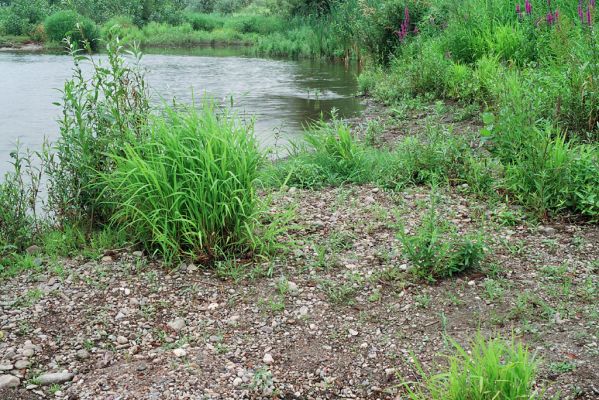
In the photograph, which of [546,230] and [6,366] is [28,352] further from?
[546,230]

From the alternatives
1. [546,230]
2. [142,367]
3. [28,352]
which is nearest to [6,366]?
[28,352]

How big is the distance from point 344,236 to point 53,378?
183 cm

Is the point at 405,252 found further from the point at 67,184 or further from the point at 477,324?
the point at 67,184

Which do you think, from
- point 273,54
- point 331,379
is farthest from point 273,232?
point 273,54

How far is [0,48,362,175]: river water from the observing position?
8.30 meters

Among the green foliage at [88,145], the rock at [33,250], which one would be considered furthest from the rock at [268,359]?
the rock at [33,250]

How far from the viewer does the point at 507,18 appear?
341 inches

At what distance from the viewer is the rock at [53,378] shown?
272 centimetres

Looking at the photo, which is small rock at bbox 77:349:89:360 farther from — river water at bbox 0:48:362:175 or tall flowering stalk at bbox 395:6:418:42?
tall flowering stalk at bbox 395:6:418:42

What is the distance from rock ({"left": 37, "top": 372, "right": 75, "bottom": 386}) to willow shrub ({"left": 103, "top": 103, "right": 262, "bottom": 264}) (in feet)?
3.20

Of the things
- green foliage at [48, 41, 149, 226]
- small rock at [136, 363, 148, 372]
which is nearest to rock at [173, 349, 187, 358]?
small rock at [136, 363, 148, 372]

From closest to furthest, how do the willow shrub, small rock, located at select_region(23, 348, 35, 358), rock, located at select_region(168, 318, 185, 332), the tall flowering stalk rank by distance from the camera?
small rock, located at select_region(23, 348, 35, 358), rock, located at select_region(168, 318, 185, 332), the willow shrub, the tall flowering stalk

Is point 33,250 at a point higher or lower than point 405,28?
lower

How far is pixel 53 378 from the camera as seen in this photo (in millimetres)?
2729
